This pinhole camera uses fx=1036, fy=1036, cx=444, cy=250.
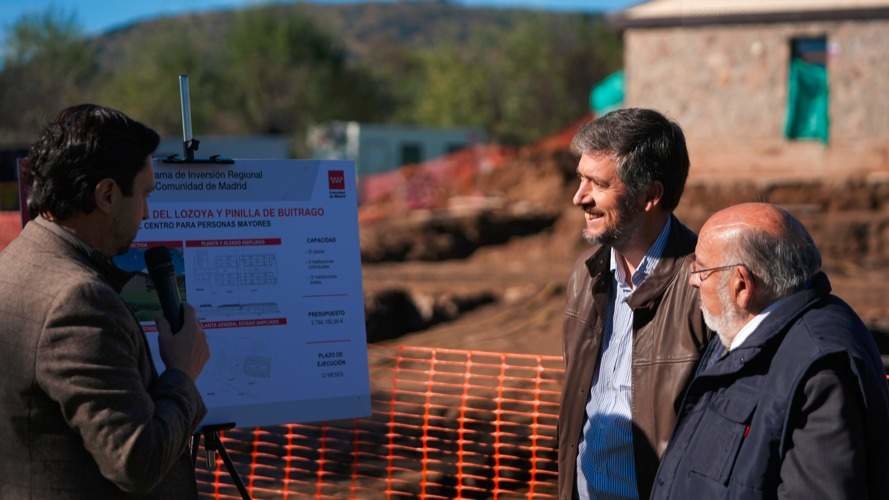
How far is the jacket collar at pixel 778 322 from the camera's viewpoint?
8.13 feet

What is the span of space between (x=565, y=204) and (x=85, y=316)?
2221 cm

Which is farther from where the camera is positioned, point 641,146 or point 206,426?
point 206,426

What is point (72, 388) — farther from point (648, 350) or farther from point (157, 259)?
point (648, 350)

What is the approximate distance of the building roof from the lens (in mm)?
20250

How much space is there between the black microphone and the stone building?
19.5m

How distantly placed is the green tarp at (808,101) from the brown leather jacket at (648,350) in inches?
730

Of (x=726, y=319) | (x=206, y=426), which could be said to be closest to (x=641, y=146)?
(x=726, y=319)

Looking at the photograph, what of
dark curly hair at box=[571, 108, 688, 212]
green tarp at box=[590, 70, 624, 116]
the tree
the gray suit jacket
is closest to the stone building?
green tarp at box=[590, 70, 624, 116]

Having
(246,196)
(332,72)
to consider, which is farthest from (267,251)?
(332,72)

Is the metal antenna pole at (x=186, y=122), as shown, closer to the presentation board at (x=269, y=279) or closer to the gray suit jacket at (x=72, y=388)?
the presentation board at (x=269, y=279)

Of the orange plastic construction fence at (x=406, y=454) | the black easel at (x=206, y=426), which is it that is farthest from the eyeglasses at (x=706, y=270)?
the orange plastic construction fence at (x=406, y=454)

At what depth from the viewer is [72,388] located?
222 centimetres

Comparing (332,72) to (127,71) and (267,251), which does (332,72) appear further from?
(267,251)

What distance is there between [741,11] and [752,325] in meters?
19.6
